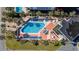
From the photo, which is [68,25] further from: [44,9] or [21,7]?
[21,7]

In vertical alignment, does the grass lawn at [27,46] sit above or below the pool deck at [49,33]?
below

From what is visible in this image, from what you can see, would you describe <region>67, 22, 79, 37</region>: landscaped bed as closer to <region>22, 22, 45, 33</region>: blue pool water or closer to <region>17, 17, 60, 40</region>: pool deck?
<region>17, 17, 60, 40</region>: pool deck

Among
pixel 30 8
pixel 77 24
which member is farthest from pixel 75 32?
pixel 30 8

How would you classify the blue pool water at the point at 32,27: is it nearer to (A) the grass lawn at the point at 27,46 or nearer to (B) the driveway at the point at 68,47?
(A) the grass lawn at the point at 27,46

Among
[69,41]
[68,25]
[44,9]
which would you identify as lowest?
[69,41]

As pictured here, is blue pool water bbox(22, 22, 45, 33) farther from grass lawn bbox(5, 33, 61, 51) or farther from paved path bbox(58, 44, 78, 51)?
paved path bbox(58, 44, 78, 51)

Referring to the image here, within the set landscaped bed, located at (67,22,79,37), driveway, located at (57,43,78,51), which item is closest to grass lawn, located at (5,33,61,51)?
driveway, located at (57,43,78,51)

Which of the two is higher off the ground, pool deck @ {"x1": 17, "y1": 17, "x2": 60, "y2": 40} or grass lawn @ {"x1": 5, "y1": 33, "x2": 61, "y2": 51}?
pool deck @ {"x1": 17, "y1": 17, "x2": 60, "y2": 40}

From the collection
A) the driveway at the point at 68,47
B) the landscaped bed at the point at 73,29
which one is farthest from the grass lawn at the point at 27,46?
the landscaped bed at the point at 73,29
